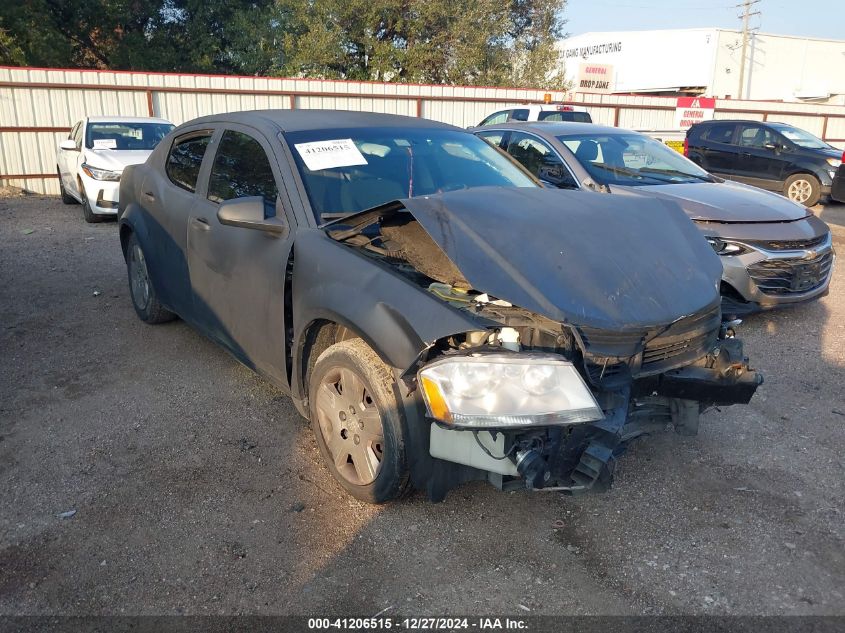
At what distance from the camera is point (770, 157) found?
13422 mm

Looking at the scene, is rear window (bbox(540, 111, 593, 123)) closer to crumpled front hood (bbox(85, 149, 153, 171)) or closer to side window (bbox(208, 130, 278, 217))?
crumpled front hood (bbox(85, 149, 153, 171))

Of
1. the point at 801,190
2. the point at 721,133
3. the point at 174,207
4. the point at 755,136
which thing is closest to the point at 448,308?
the point at 174,207

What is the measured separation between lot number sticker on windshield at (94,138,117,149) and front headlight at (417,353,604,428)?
10.4 meters

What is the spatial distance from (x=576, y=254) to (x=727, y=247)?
330cm

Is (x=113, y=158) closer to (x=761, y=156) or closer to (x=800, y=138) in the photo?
(x=761, y=156)

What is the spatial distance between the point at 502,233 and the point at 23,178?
616 inches

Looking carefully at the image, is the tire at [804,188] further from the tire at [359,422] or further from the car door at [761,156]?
the tire at [359,422]

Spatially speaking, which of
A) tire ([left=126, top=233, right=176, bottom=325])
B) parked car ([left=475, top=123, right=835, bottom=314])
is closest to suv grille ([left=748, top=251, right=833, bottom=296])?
parked car ([left=475, top=123, right=835, bottom=314])

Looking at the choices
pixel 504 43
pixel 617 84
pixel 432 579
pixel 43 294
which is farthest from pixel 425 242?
pixel 617 84

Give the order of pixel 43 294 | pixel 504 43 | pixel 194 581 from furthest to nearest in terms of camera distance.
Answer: pixel 504 43, pixel 43 294, pixel 194 581

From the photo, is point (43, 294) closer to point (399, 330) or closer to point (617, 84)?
point (399, 330)

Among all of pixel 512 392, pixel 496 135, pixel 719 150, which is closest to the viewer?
pixel 512 392

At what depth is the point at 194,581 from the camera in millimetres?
2629

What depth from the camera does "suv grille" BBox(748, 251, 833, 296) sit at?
550 cm
